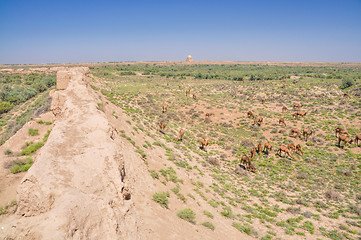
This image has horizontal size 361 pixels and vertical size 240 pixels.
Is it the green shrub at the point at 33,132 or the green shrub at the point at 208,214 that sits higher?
the green shrub at the point at 33,132

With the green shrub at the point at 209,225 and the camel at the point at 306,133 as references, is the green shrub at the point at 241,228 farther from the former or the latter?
the camel at the point at 306,133

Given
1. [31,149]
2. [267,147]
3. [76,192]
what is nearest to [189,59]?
[267,147]

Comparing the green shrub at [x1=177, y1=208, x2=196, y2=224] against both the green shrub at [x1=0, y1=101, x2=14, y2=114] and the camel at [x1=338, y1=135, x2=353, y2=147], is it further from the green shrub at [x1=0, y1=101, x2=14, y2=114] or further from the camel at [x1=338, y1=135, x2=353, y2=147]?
the green shrub at [x1=0, y1=101, x2=14, y2=114]

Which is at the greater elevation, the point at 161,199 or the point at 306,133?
the point at 161,199

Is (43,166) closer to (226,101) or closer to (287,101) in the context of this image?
(226,101)

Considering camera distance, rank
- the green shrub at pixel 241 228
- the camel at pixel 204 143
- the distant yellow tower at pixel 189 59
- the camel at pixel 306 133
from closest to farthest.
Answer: the green shrub at pixel 241 228, the camel at pixel 204 143, the camel at pixel 306 133, the distant yellow tower at pixel 189 59

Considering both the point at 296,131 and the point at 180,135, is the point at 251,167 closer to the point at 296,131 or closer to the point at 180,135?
the point at 180,135

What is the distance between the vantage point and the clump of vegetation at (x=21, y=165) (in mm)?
9586

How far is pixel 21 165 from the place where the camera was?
1005cm

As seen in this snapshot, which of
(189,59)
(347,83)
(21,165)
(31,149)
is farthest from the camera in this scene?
(189,59)

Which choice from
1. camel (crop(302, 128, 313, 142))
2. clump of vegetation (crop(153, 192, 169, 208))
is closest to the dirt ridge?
clump of vegetation (crop(153, 192, 169, 208))

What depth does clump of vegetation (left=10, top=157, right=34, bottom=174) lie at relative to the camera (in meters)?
9.59

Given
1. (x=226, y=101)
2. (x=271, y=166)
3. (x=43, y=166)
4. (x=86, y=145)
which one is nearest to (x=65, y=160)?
(x=43, y=166)

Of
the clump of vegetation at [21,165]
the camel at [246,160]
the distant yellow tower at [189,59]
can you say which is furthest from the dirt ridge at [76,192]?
the distant yellow tower at [189,59]
